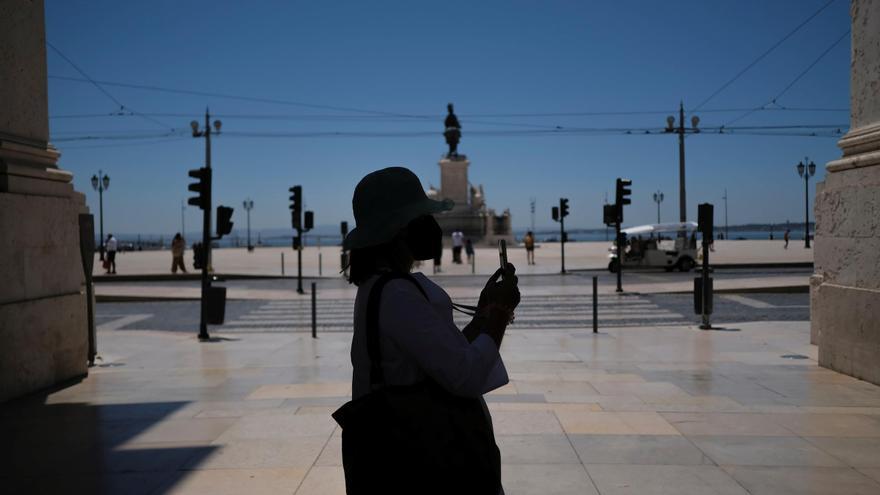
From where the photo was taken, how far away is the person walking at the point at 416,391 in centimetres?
209

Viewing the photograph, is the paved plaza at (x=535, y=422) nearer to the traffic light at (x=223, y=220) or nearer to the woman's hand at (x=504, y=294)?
the woman's hand at (x=504, y=294)

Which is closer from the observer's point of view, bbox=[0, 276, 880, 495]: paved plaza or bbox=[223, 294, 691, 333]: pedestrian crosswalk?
bbox=[0, 276, 880, 495]: paved plaza

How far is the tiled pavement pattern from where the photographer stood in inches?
176

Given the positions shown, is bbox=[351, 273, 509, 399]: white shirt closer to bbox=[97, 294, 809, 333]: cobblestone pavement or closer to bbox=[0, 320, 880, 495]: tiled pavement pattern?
bbox=[0, 320, 880, 495]: tiled pavement pattern

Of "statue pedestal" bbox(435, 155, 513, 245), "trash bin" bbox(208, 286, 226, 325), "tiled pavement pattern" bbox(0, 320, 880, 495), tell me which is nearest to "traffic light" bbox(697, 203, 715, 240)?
"tiled pavement pattern" bbox(0, 320, 880, 495)

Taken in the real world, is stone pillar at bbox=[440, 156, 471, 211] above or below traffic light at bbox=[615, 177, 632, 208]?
Answer: above

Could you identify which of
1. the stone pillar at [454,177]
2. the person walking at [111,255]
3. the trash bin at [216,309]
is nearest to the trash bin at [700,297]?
the trash bin at [216,309]

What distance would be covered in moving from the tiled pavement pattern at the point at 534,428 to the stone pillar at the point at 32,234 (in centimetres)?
44

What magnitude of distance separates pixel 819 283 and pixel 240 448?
6.69 m

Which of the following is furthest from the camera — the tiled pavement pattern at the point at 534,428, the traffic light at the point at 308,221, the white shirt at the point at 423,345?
the traffic light at the point at 308,221

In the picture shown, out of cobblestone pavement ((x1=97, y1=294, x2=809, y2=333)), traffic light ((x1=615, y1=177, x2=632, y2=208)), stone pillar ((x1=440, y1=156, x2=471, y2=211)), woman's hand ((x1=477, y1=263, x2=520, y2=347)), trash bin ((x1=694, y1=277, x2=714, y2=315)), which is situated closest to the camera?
woman's hand ((x1=477, y1=263, x2=520, y2=347))

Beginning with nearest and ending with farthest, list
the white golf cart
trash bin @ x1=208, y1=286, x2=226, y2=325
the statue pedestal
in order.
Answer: trash bin @ x1=208, y1=286, x2=226, y2=325
the white golf cart
the statue pedestal

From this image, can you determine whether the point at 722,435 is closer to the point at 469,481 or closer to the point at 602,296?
the point at 469,481

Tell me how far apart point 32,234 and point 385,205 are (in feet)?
22.0
